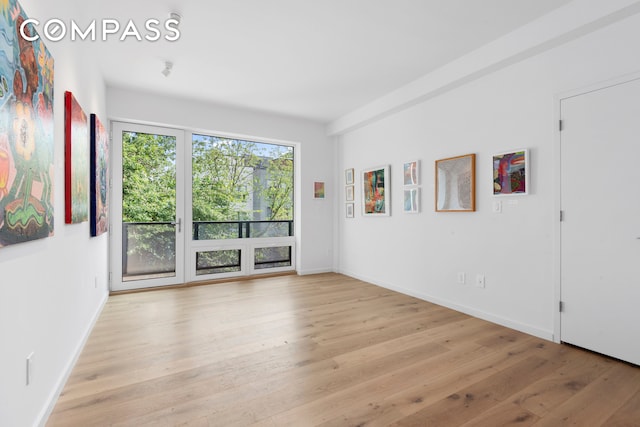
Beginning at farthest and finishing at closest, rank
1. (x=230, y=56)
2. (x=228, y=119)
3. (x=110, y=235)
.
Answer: (x=228, y=119), (x=110, y=235), (x=230, y=56)

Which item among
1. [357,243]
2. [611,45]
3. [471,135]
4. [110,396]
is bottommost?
[110,396]

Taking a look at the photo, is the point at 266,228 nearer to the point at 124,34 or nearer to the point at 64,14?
the point at 124,34

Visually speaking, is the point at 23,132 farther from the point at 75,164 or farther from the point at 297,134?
the point at 297,134

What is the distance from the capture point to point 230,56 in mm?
3350

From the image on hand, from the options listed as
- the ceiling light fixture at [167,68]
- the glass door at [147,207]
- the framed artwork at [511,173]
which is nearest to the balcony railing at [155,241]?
the glass door at [147,207]

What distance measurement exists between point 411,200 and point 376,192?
29.3 inches

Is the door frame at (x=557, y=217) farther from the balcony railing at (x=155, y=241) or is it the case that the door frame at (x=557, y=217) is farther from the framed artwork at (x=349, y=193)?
the balcony railing at (x=155, y=241)

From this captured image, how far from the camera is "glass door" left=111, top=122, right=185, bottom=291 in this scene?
4359 millimetres

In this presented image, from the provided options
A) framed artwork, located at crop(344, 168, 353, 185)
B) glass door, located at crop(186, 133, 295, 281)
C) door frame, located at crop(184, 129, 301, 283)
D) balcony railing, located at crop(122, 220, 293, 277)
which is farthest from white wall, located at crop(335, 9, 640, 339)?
balcony railing, located at crop(122, 220, 293, 277)

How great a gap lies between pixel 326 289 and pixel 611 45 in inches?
153

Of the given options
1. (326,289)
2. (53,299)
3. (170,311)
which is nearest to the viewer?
(53,299)

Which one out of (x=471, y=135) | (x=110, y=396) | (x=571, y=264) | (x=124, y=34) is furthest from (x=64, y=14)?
(x=571, y=264)

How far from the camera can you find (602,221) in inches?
96.6

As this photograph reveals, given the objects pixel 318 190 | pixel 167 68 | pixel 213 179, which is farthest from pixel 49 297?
pixel 318 190
